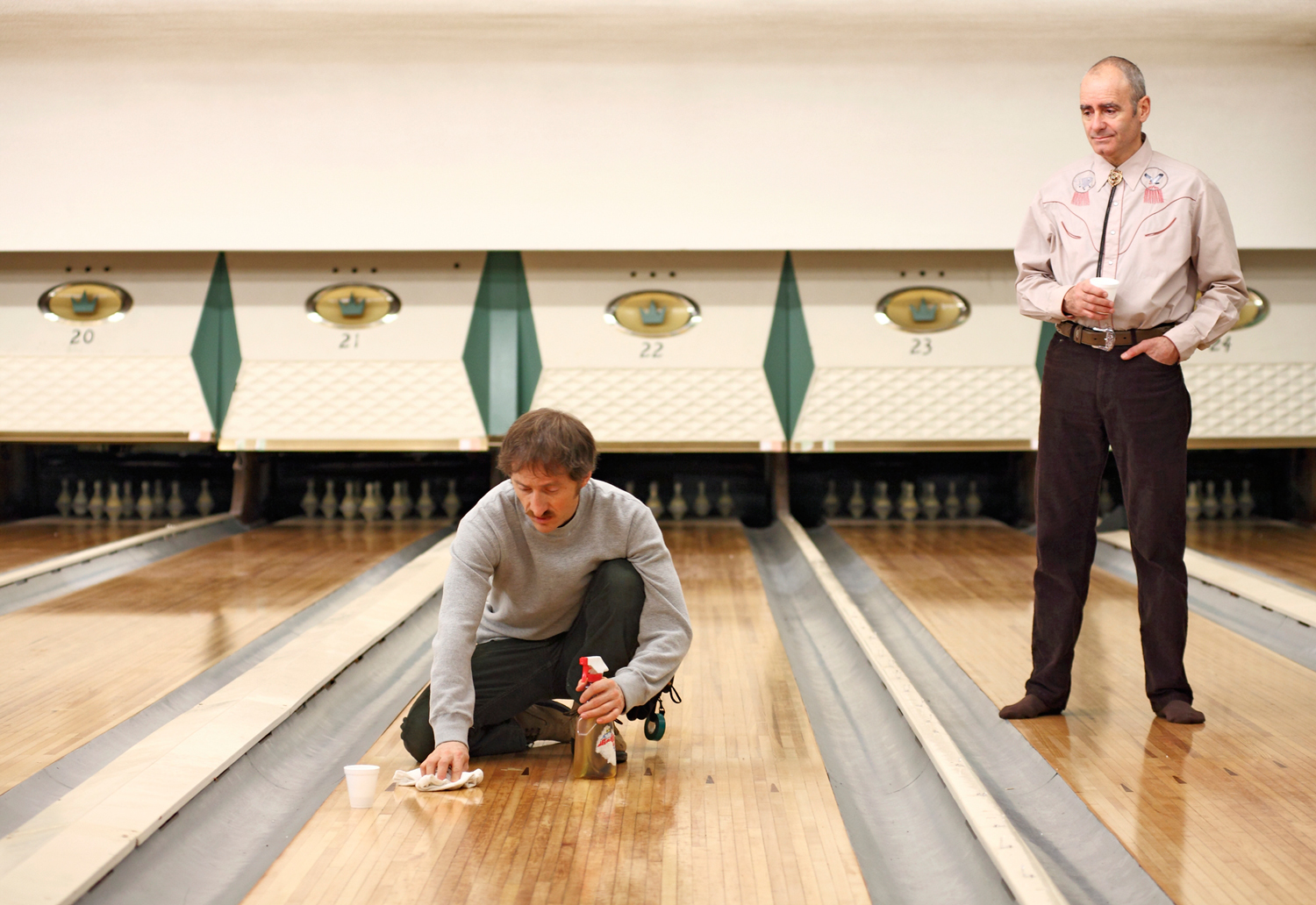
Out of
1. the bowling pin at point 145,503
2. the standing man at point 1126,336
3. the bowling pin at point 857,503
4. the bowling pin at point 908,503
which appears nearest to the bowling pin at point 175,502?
the bowling pin at point 145,503

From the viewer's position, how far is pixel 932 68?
13.0ft

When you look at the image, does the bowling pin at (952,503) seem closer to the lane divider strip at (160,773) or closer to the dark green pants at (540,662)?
the lane divider strip at (160,773)

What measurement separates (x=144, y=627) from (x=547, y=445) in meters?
1.71

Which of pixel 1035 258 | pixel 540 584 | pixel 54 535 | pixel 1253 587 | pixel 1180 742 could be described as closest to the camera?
pixel 540 584

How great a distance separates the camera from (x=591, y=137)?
4.00 m

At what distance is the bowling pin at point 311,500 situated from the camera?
15.5 ft

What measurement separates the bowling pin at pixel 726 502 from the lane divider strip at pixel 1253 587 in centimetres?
175

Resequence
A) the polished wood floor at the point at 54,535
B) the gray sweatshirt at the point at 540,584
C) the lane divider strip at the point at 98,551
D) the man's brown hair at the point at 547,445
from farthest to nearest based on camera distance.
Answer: the polished wood floor at the point at 54,535, the lane divider strip at the point at 98,551, the gray sweatshirt at the point at 540,584, the man's brown hair at the point at 547,445

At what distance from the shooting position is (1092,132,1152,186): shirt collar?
195cm

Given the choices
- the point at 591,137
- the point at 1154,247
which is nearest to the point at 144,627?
the point at 591,137

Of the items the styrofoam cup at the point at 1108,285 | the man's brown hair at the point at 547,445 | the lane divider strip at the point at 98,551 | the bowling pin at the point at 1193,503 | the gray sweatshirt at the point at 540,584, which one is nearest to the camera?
the man's brown hair at the point at 547,445

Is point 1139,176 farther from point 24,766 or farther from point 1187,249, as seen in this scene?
point 24,766

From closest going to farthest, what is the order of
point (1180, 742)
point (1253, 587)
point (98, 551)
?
point (1180, 742) → point (1253, 587) → point (98, 551)

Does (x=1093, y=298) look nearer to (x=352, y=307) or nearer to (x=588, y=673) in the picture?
(x=588, y=673)
